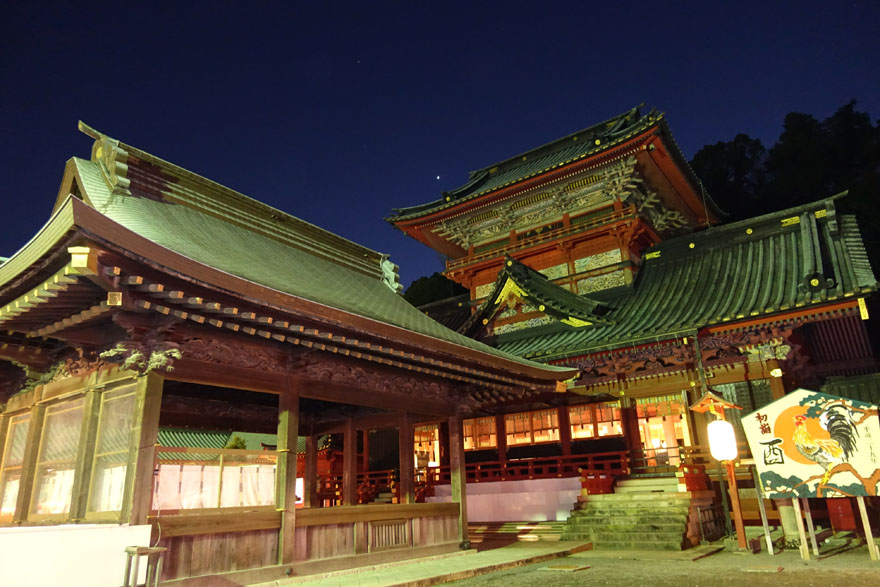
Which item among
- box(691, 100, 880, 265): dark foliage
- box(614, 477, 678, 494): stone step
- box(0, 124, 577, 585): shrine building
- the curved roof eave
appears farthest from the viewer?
box(691, 100, 880, 265): dark foliage

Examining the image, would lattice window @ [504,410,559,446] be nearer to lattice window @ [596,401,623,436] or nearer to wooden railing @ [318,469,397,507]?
lattice window @ [596,401,623,436]

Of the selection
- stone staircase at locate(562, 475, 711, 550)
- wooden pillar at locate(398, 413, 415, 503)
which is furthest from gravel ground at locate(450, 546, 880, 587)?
wooden pillar at locate(398, 413, 415, 503)

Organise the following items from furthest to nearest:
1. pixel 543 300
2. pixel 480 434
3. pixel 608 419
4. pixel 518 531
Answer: pixel 480 434 < pixel 543 300 < pixel 608 419 < pixel 518 531

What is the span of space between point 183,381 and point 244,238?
4324 mm

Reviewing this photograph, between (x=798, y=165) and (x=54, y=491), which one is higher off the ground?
(x=798, y=165)

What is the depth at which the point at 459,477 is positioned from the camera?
12.0 meters

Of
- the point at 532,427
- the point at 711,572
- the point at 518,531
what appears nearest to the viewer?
the point at 711,572

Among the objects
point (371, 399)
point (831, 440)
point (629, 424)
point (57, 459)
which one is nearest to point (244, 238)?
point (371, 399)

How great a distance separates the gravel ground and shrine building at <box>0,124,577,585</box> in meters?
2.43

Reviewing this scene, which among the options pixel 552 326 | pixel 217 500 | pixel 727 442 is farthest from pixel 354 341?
pixel 552 326

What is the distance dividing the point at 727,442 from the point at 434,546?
19.1ft

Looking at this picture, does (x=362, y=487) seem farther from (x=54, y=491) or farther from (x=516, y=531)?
(x=54, y=491)

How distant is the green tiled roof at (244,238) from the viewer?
9.07m

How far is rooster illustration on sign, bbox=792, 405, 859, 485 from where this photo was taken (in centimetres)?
910
